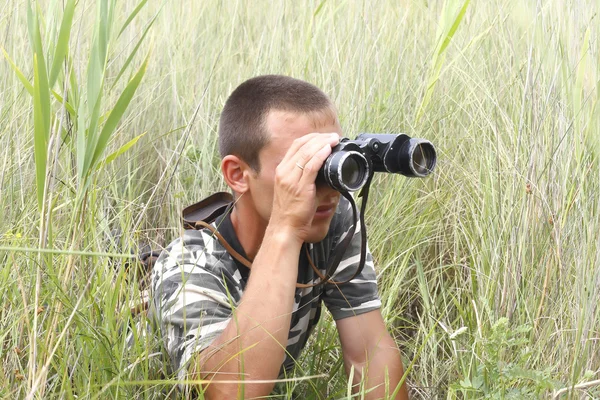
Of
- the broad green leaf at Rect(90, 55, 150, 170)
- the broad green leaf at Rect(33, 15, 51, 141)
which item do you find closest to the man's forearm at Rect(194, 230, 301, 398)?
the broad green leaf at Rect(90, 55, 150, 170)

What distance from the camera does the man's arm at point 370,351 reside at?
2143 mm

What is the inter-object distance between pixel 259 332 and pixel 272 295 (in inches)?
3.3

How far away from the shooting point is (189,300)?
6.16 ft

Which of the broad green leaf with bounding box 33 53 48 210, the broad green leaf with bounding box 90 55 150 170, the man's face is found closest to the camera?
the broad green leaf with bounding box 33 53 48 210

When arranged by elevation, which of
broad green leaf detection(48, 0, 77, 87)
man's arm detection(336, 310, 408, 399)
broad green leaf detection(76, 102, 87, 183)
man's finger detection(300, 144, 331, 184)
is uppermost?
broad green leaf detection(48, 0, 77, 87)

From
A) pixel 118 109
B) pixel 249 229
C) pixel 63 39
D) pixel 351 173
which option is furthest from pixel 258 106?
pixel 63 39

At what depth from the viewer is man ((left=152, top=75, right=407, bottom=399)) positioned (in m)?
1.80

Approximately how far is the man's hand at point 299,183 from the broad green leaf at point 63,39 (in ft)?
1.68

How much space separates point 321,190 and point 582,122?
69 centimetres

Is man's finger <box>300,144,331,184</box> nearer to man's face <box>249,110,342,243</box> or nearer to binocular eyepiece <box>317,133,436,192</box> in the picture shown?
binocular eyepiece <box>317,133,436,192</box>

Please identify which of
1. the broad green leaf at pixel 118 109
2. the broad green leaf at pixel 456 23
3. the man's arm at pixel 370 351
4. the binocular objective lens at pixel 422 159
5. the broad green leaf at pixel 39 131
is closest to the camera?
the broad green leaf at pixel 39 131

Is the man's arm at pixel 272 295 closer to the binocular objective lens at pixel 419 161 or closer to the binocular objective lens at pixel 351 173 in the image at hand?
the binocular objective lens at pixel 351 173

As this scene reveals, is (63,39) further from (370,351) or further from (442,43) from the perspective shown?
(442,43)

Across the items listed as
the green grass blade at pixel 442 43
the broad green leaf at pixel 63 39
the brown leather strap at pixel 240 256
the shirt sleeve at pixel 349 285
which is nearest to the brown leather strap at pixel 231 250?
the brown leather strap at pixel 240 256
